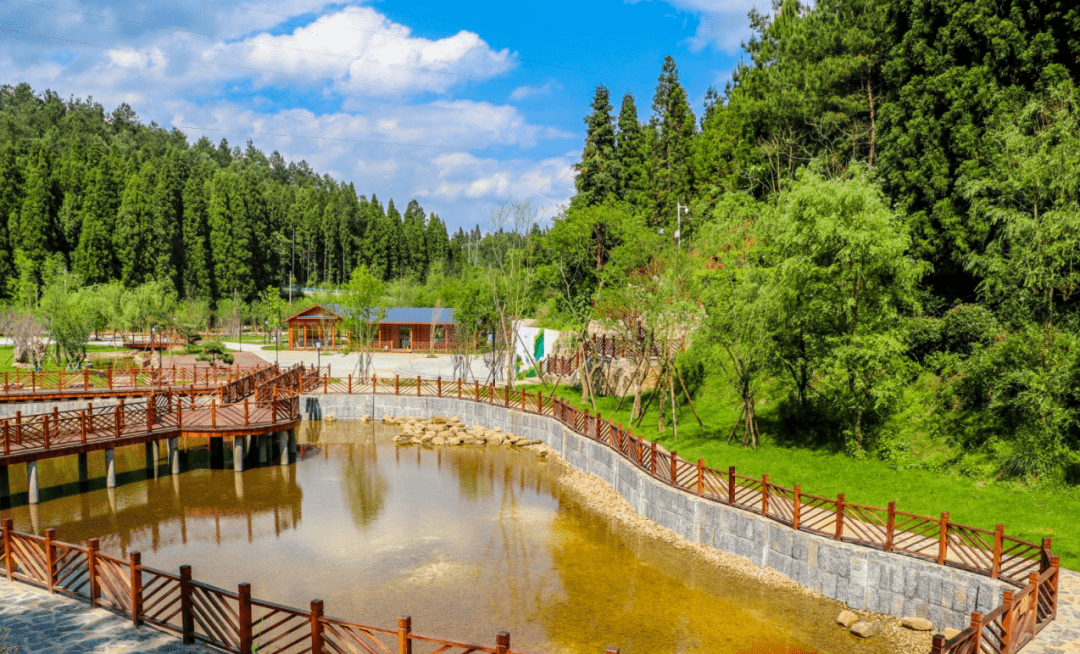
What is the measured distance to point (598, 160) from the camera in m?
50.8

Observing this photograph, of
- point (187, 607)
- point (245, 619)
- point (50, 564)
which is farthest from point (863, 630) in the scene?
point (50, 564)

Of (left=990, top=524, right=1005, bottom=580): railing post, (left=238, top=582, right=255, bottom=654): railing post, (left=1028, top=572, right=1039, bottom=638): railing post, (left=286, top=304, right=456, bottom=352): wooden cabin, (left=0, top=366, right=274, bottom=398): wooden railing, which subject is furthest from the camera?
(left=286, top=304, right=456, bottom=352): wooden cabin

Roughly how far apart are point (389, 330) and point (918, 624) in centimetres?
5217

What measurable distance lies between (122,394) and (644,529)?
25.8m

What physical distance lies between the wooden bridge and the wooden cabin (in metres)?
24.5

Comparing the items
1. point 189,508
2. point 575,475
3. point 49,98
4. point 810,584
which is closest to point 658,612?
point 810,584

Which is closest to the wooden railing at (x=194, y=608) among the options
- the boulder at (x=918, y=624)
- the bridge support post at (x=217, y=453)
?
the boulder at (x=918, y=624)

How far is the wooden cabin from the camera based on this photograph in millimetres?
59541

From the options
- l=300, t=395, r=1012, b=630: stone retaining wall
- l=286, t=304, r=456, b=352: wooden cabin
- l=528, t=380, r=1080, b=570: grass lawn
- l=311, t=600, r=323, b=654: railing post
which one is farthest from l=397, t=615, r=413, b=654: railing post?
l=286, t=304, r=456, b=352: wooden cabin

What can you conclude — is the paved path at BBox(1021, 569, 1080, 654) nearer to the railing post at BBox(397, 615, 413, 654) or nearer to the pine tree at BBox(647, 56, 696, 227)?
the railing post at BBox(397, 615, 413, 654)

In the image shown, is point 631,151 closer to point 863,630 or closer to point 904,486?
point 904,486

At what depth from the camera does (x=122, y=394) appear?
105 feet

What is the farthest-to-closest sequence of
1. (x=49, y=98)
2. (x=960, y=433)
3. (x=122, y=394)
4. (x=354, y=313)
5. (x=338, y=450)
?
(x=49, y=98), (x=354, y=313), (x=122, y=394), (x=338, y=450), (x=960, y=433)

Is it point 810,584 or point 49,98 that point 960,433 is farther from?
point 49,98
